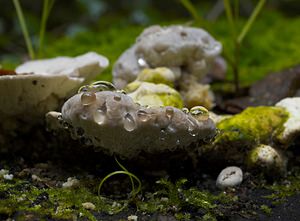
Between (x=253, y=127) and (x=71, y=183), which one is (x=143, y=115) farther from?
(x=253, y=127)

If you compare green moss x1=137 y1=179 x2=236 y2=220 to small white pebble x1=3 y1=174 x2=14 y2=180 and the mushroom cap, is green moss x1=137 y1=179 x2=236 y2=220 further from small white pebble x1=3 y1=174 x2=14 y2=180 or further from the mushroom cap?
small white pebble x1=3 y1=174 x2=14 y2=180

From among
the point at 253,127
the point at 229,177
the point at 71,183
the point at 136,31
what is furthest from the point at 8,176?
the point at 136,31

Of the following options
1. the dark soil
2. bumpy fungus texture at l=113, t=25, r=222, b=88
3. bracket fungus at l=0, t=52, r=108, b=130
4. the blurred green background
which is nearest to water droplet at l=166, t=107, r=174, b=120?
the dark soil

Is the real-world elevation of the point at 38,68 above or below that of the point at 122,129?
below

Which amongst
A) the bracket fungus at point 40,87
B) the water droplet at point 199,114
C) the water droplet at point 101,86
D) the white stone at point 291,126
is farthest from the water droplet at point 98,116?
the white stone at point 291,126

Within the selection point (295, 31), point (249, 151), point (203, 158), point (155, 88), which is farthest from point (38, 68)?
point (295, 31)

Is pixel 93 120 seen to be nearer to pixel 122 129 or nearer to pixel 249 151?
pixel 122 129
